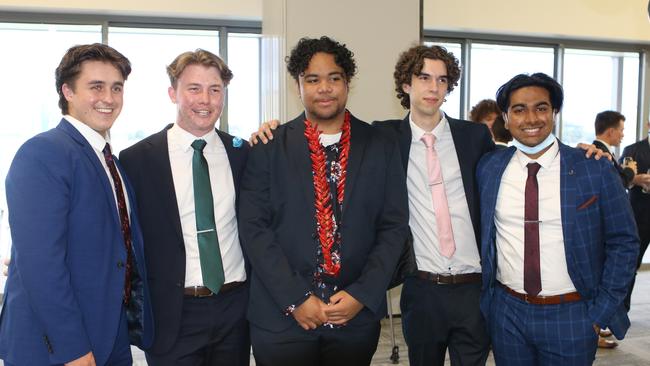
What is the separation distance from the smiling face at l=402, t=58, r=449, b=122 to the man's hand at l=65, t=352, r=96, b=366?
1.64 metres

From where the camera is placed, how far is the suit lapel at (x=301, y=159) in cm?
215

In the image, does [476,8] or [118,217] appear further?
[476,8]

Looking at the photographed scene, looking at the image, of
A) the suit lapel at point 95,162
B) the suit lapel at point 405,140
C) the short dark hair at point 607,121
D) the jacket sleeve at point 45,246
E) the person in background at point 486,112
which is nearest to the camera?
the jacket sleeve at point 45,246

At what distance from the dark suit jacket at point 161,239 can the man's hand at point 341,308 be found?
597mm

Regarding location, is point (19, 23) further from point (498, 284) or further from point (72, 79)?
point (498, 284)

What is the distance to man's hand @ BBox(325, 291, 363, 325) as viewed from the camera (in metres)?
2.05

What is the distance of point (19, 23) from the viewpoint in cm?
560

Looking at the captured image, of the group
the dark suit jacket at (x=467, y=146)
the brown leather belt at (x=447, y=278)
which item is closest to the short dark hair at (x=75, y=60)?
the dark suit jacket at (x=467, y=146)

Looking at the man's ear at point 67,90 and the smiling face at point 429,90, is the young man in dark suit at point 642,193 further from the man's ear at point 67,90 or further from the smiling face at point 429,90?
the man's ear at point 67,90

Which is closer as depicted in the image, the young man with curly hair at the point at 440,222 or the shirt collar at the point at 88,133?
the shirt collar at the point at 88,133

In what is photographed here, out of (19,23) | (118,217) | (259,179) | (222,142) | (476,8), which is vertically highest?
(476,8)

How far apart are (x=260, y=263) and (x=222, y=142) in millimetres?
633

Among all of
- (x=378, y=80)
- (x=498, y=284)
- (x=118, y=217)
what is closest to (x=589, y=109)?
(x=378, y=80)

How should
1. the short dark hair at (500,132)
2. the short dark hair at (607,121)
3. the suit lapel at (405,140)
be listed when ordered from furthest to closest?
the short dark hair at (607,121), the short dark hair at (500,132), the suit lapel at (405,140)
